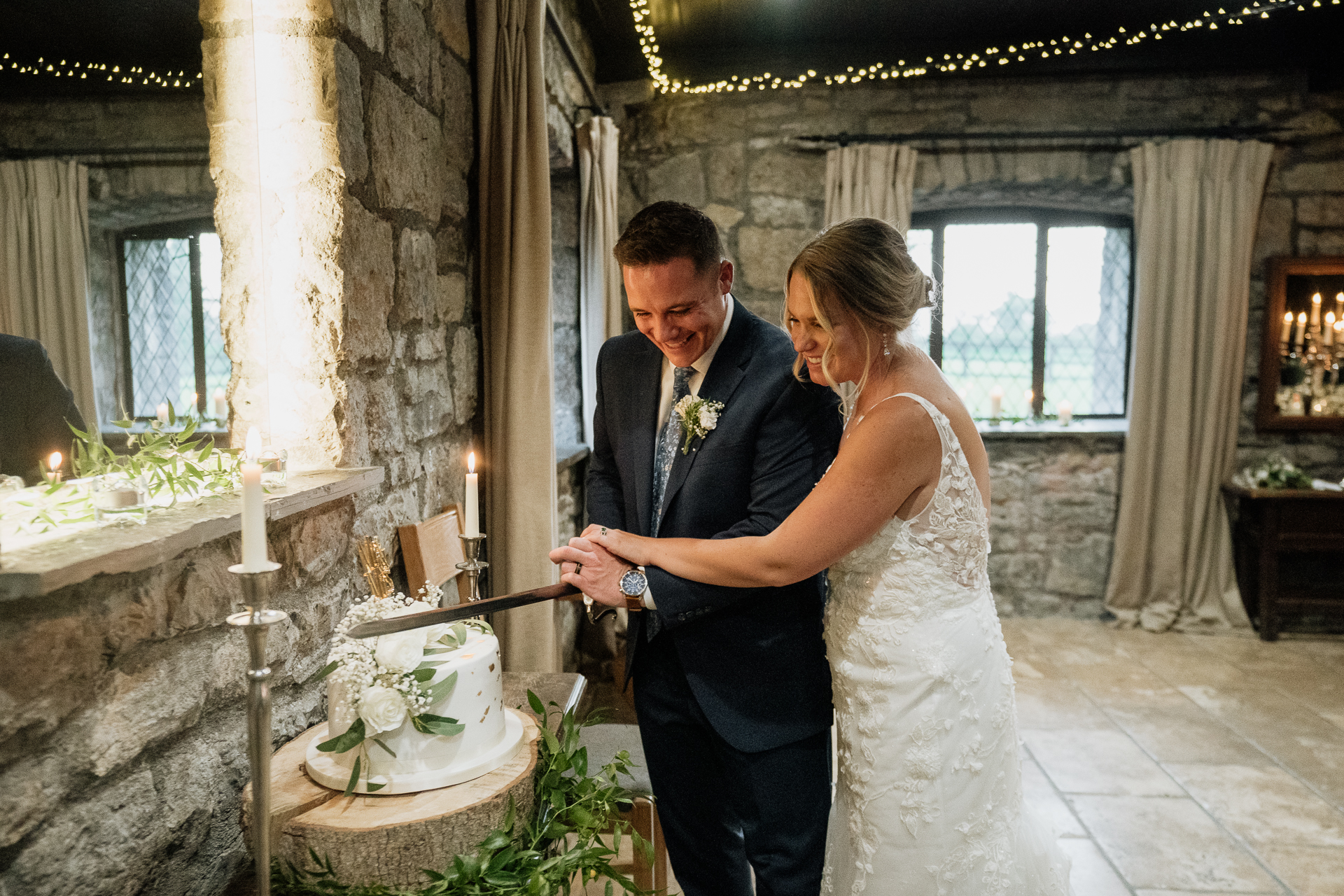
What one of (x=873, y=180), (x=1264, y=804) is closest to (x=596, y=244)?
(x=873, y=180)

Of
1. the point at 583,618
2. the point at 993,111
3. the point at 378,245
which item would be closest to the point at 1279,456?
the point at 993,111

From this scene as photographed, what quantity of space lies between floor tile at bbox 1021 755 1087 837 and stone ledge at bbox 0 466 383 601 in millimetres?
2290

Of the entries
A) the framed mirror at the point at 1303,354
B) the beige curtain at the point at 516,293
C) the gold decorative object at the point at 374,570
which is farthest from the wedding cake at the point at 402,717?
the framed mirror at the point at 1303,354

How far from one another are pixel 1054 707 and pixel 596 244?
302 cm

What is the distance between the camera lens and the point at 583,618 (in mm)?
4148

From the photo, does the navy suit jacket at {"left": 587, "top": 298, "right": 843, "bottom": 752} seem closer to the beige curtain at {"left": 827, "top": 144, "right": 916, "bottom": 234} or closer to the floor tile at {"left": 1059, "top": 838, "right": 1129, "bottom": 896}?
the floor tile at {"left": 1059, "top": 838, "right": 1129, "bottom": 896}

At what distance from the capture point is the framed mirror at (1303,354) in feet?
15.4

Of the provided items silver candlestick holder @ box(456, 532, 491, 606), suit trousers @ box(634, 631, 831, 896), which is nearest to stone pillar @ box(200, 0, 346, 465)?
silver candlestick holder @ box(456, 532, 491, 606)

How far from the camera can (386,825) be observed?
3.78ft

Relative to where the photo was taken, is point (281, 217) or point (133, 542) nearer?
point (133, 542)

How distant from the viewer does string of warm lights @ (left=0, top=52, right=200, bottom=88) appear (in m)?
1.00

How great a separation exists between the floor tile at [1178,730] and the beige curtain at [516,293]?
2.55 m

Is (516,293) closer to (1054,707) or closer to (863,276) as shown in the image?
(863,276)

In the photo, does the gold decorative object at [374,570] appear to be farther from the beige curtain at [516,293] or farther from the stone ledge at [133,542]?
the beige curtain at [516,293]
